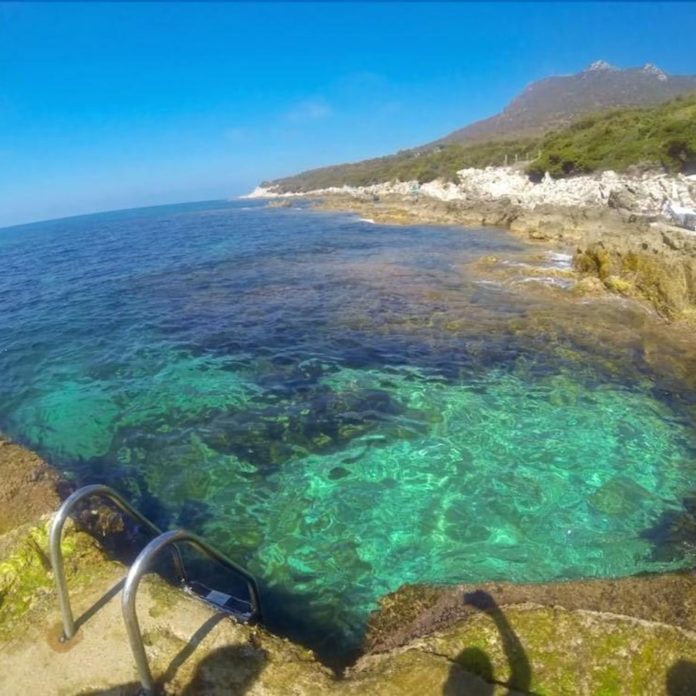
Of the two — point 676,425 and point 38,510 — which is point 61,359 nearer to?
point 38,510

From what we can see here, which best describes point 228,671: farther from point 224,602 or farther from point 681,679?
point 681,679

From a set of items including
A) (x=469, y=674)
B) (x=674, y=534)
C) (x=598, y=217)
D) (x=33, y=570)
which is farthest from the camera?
(x=598, y=217)

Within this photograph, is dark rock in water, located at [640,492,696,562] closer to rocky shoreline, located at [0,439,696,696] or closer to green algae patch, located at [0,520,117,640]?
rocky shoreline, located at [0,439,696,696]

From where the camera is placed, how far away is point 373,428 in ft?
30.5

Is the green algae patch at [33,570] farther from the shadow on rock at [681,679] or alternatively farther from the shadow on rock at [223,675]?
the shadow on rock at [681,679]

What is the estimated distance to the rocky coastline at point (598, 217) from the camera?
→ 1611cm

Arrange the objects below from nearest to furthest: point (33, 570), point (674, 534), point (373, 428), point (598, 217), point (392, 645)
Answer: point (392, 645) < point (33, 570) < point (674, 534) < point (373, 428) < point (598, 217)

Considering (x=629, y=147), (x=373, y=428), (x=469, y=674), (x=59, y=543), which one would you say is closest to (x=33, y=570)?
(x=59, y=543)

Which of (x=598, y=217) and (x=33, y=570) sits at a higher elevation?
(x=598, y=217)

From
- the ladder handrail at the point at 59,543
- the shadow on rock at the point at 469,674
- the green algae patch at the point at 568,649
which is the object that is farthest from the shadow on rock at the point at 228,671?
the shadow on rock at the point at 469,674

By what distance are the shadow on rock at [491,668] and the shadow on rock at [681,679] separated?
3.40 ft

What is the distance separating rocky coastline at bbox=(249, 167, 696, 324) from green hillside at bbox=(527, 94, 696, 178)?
5.22 ft

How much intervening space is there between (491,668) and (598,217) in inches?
1189

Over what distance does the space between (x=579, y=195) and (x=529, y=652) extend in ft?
129
